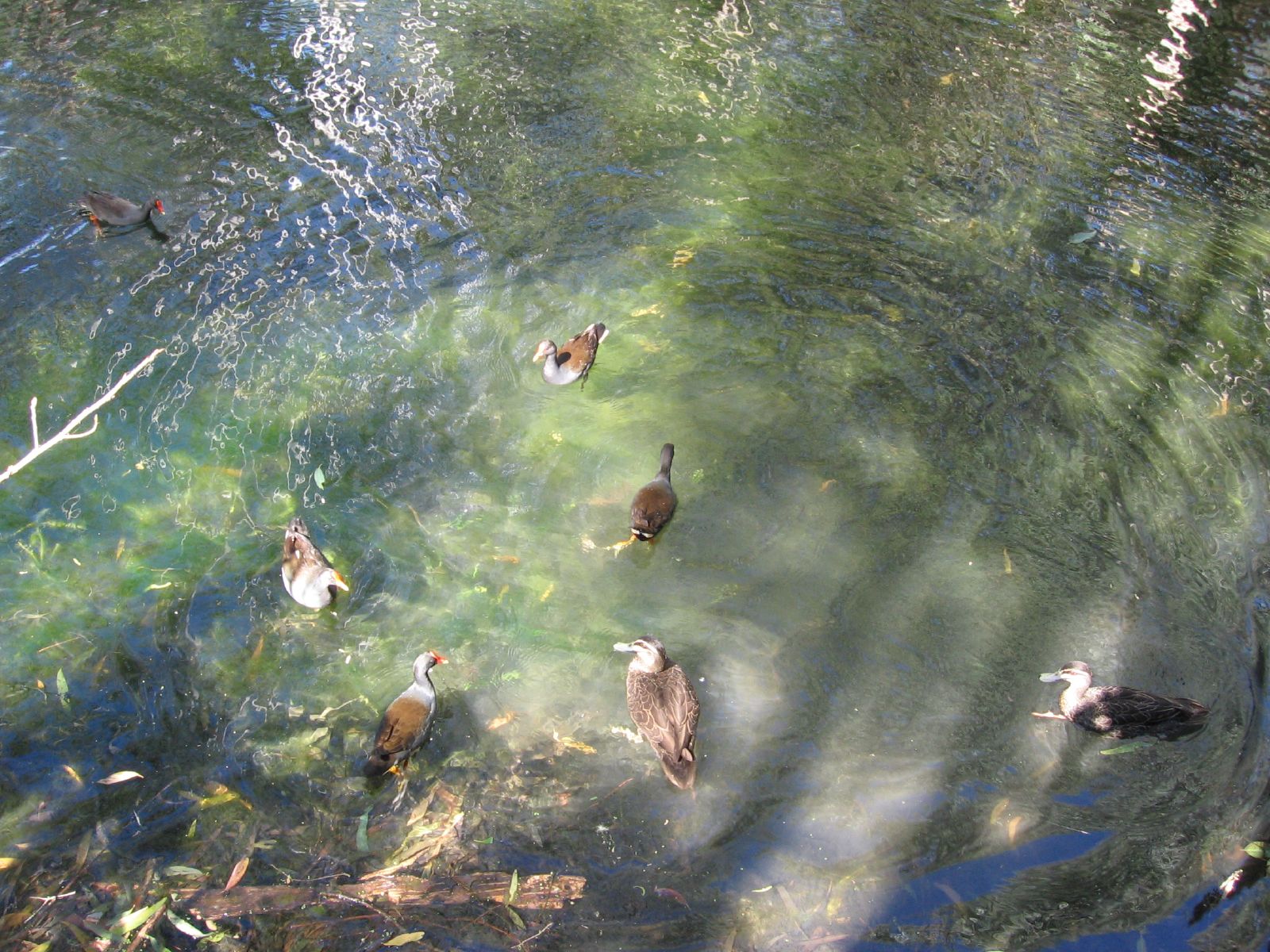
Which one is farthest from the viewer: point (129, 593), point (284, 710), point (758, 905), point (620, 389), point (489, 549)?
point (620, 389)

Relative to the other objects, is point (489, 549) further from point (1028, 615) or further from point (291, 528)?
point (1028, 615)

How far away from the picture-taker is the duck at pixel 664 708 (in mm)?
4945

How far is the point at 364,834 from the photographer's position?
4.65 meters

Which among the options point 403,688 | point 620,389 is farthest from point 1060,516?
point 403,688

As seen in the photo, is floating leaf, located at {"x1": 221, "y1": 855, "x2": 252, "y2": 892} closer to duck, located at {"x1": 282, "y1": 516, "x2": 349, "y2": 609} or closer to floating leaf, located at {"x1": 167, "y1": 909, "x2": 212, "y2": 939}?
floating leaf, located at {"x1": 167, "y1": 909, "x2": 212, "y2": 939}

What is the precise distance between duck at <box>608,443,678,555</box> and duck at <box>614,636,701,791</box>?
0.93 metres

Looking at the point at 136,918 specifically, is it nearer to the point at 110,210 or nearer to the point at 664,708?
the point at 664,708

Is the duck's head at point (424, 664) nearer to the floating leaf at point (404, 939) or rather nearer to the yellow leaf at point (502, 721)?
the yellow leaf at point (502, 721)

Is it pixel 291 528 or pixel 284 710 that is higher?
pixel 291 528

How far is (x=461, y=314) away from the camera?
7.59 m

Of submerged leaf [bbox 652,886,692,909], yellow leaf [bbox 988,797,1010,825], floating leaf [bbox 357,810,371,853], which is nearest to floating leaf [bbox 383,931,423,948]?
floating leaf [bbox 357,810,371,853]

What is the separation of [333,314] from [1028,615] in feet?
18.3

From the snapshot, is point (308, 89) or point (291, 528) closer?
point (291, 528)

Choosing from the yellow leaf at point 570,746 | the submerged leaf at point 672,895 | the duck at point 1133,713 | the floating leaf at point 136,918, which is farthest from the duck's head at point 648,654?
the floating leaf at point 136,918
